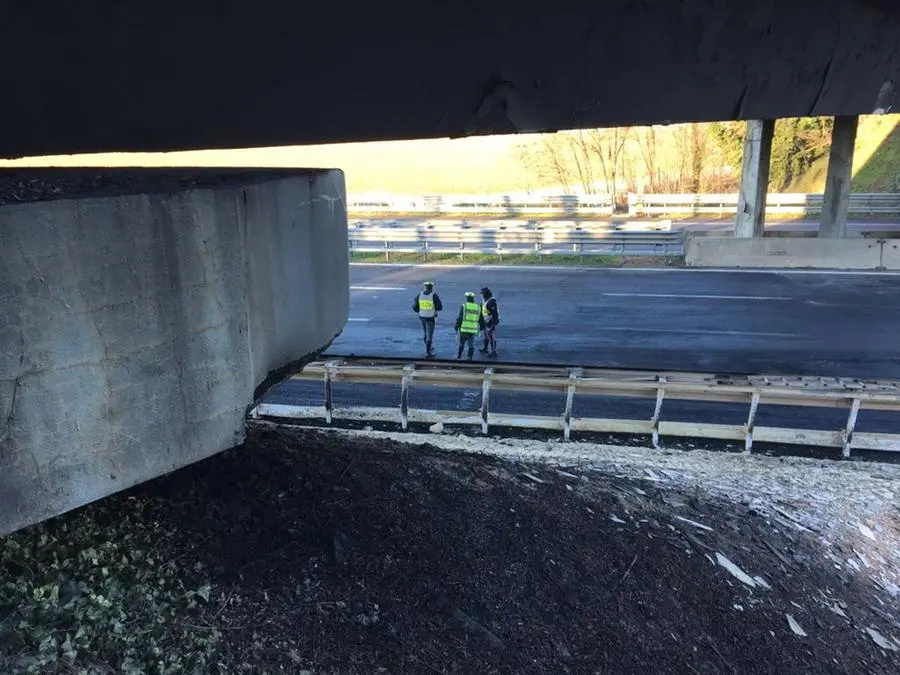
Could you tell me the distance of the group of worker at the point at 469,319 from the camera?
14500 millimetres

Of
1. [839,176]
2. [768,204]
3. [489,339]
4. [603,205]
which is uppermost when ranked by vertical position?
[839,176]

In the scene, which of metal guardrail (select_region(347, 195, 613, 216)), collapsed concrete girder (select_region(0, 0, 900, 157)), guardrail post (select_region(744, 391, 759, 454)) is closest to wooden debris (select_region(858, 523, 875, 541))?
guardrail post (select_region(744, 391, 759, 454))

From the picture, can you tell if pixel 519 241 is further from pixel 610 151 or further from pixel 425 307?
pixel 425 307

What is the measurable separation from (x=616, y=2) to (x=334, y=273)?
107 inches

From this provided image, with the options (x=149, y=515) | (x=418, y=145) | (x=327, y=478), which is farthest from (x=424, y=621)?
(x=418, y=145)

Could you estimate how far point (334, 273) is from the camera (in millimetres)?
5211

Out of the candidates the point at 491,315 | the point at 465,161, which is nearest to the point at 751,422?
the point at 491,315

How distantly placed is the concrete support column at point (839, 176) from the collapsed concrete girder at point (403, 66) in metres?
17.1

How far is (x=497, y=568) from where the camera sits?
5086 mm

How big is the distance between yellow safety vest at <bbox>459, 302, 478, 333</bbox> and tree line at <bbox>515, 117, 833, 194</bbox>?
24.2 metres

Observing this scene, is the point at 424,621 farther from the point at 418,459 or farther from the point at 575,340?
the point at 575,340

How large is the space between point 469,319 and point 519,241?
44.5 feet

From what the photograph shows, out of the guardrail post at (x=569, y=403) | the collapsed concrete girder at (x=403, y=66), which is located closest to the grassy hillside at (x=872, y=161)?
the guardrail post at (x=569, y=403)

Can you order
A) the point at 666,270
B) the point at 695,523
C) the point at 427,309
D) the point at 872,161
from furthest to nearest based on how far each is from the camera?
the point at 872,161 < the point at 666,270 < the point at 427,309 < the point at 695,523
